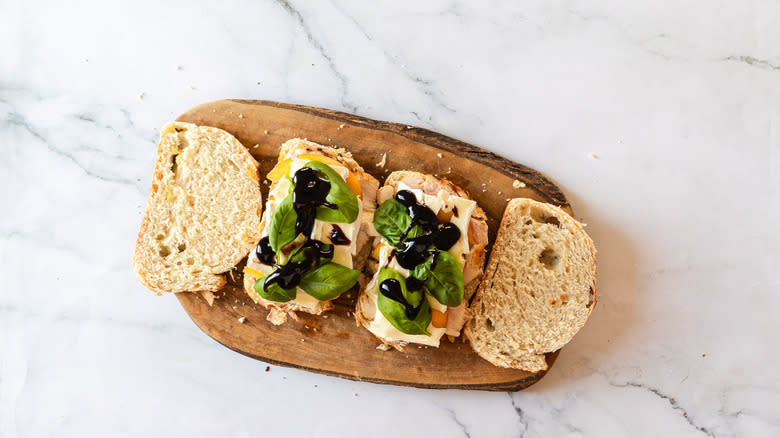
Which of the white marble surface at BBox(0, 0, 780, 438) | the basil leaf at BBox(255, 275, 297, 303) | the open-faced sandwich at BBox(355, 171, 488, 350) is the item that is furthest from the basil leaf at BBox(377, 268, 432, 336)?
the white marble surface at BBox(0, 0, 780, 438)

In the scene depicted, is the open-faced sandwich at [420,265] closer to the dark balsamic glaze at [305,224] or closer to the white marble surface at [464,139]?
the dark balsamic glaze at [305,224]

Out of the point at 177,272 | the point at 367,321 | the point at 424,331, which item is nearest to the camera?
the point at 424,331

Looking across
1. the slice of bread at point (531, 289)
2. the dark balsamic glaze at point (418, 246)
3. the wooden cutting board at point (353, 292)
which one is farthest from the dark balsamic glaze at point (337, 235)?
the slice of bread at point (531, 289)

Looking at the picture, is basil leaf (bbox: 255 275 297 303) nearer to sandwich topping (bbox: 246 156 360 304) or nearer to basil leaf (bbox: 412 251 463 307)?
sandwich topping (bbox: 246 156 360 304)

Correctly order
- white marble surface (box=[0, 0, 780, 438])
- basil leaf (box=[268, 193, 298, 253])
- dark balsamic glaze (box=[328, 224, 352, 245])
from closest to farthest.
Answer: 1. basil leaf (box=[268, 193, 298, 253])
2. dark balsamic glaze (box=[328, 224, 352, 245])
3. white marble surface (box=[0, 0, 780, 438])
